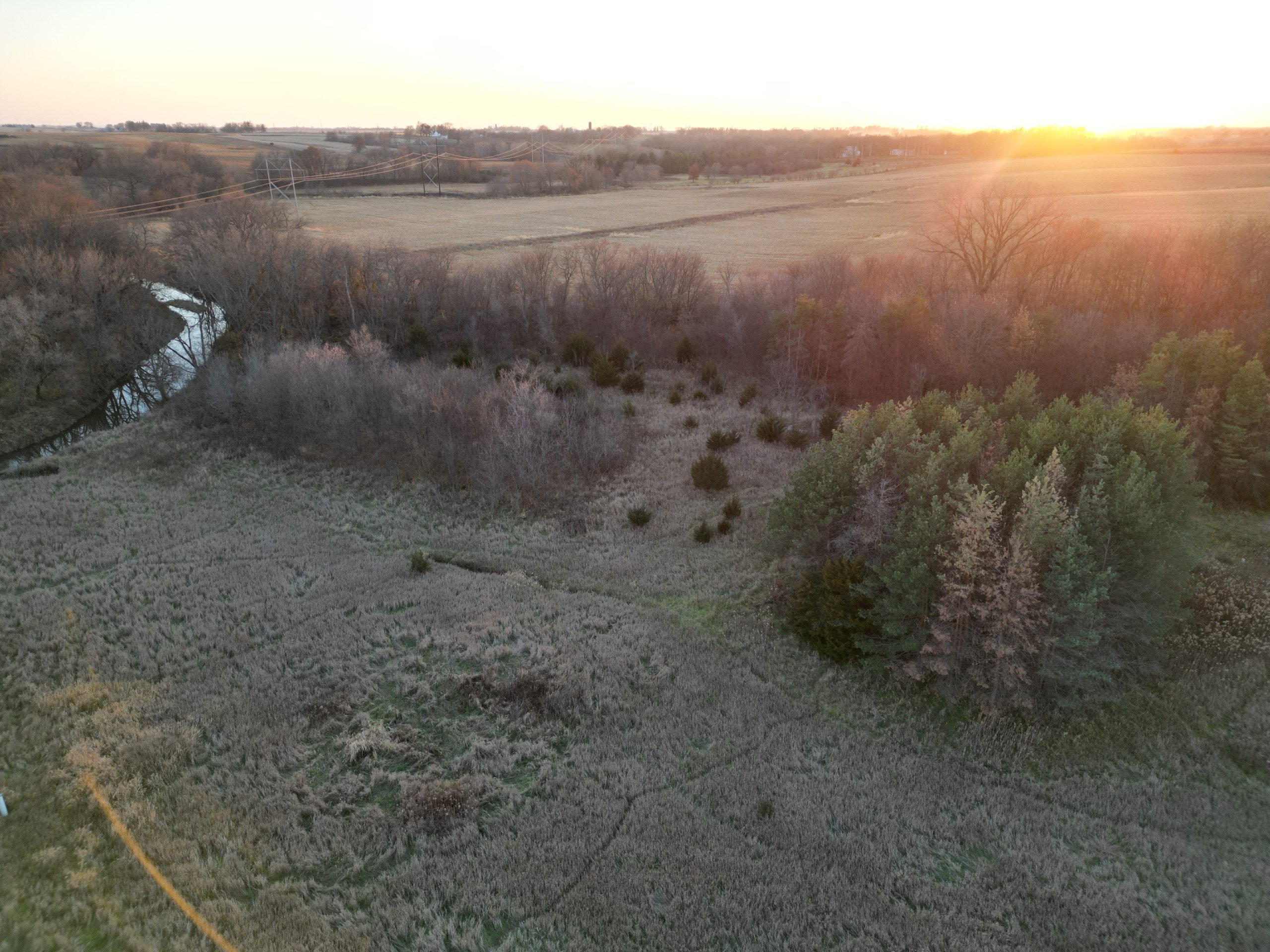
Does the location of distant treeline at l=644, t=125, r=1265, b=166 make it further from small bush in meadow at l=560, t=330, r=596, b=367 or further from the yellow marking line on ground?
the yellow marking line on ground

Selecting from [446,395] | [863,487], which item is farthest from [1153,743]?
[446,395]

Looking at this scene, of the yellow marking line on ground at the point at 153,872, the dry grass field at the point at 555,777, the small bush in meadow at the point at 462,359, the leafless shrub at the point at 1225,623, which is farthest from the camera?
the small bush in meadow at the point at 462,359

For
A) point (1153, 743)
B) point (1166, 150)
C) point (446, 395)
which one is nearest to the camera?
point (1153, 743)

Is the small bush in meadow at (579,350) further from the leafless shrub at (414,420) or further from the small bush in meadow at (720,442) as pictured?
the small bush in meadow at (720,442)

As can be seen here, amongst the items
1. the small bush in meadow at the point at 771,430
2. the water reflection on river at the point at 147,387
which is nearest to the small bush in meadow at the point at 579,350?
the small bush in meadow at the point at 771,430

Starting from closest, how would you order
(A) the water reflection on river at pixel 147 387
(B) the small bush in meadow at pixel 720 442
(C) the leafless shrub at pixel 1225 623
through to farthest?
(C) the leafless shrub at pixel 1225 623, (B) the small bush in meadow at pixel 720 442, (A) the water reflection on river at pixel 147 387

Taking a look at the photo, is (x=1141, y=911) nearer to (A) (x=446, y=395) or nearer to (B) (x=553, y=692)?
(B) (x=553, y=692)

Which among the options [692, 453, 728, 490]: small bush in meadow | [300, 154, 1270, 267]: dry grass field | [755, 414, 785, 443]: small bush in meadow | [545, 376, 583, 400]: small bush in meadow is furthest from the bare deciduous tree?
[545, 376, 583, 400]: small bush in meadow
